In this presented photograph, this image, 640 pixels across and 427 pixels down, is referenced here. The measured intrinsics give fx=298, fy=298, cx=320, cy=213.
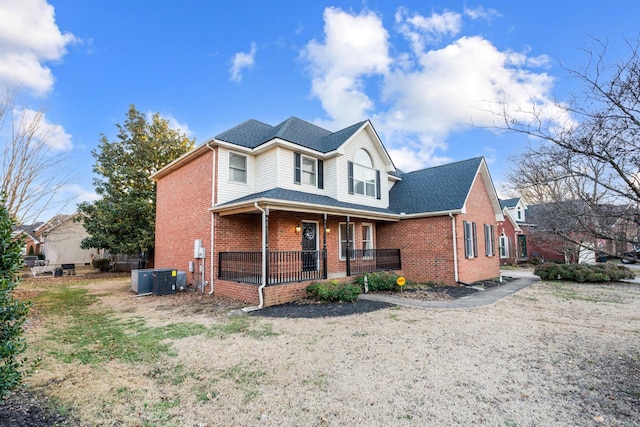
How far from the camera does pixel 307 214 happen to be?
12.6m

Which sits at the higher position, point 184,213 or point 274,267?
point 184,213

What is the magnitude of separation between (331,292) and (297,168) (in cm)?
547

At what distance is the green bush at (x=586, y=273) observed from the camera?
14.7m

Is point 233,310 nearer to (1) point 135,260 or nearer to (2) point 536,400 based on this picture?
(2) point 536,400

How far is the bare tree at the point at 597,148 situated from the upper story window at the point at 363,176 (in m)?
10.5

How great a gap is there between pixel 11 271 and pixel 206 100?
14146 millimetres

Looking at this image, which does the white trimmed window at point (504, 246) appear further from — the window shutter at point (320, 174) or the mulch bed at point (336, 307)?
the window shutter at point (320, 174)

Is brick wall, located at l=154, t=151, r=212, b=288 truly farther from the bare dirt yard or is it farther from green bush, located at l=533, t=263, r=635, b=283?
green bush, located at l=533, t=263, r=635, b=283

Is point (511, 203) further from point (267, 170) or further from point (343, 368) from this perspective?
point (343, 368)

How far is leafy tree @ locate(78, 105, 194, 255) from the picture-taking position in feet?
64.5

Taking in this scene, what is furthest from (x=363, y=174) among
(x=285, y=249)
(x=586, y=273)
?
(x=586, y=273)

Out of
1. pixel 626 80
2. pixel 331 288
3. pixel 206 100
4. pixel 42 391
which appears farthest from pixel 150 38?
pixel 626 80

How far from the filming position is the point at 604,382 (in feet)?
13.5

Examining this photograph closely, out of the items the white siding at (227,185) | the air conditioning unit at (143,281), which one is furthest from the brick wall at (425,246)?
the air conditioning unit at (143,281)
